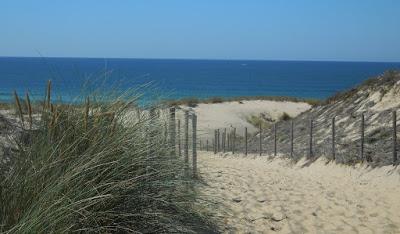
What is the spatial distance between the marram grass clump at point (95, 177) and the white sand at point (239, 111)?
35.8 meters

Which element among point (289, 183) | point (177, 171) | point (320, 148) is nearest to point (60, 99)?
point (177, 171)

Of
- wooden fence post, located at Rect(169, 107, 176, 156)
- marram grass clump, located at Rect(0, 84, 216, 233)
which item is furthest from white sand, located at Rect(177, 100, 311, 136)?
marram grass clump, located at Rect(0, 84, 216, 233)

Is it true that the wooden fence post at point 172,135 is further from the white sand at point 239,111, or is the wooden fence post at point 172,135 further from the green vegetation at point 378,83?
the white sand at point 239,111

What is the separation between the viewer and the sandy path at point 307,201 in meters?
7.59

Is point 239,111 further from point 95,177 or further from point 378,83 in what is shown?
point 95,177

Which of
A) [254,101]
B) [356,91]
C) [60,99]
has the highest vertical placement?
[60,99]

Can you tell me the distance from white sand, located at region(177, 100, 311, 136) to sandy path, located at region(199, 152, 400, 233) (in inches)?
1146

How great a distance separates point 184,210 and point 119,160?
1.02m

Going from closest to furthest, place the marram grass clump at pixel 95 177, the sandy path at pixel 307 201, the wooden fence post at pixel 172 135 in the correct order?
the marram grass clump at pixel 95 177, the wooden fence post at pixel 172 135, the sandy path at pixel 307 201

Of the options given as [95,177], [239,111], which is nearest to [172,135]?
[95,177]

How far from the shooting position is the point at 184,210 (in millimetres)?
5441

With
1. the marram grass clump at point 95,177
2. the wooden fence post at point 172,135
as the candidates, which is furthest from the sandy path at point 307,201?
the marram grass clump at point 95,177

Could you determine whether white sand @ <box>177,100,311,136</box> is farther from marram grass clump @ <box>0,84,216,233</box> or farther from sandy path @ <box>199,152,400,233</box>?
marram grass clump @ <box>0,84,216,233</box>

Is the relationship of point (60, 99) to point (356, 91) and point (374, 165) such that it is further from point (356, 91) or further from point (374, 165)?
point (356, 91)
